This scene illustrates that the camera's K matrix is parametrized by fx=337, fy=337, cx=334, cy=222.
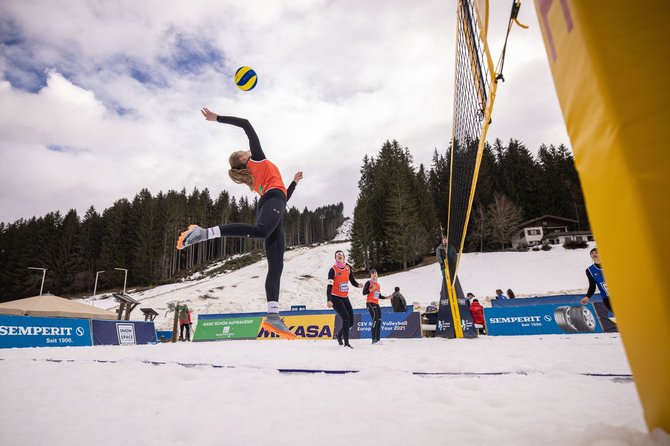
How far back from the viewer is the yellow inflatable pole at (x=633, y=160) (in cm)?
85

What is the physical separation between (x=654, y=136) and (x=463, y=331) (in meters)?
9.33

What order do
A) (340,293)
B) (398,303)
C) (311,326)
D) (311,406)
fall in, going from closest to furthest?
(311,406) < (340,293) < (398,303) < (311,326)

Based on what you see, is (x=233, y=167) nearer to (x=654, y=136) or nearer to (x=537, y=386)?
(x=537, y=386)

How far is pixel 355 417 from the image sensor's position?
1.82 meters

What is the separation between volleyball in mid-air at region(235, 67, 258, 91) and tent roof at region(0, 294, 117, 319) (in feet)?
52.5

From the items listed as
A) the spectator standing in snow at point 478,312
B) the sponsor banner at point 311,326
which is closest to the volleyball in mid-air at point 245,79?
the spectator standing in snow at point 478,312

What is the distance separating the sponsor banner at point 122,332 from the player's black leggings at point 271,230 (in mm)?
11767

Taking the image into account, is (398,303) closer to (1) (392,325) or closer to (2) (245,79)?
(1) (392,325)

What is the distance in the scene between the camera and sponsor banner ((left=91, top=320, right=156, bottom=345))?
489 inches

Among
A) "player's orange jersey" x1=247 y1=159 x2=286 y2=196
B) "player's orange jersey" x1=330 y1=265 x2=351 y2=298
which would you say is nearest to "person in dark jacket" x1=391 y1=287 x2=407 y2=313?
"player's orange jersey" x1=330 y1=265 x2=351 y2=298

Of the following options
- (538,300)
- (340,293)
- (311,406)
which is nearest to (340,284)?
(340,293)

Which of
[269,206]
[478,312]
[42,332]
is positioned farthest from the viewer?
[478,312]

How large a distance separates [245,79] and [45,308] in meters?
16.3

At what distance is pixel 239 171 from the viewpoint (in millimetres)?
4512
